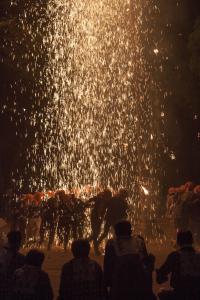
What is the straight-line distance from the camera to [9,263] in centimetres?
659

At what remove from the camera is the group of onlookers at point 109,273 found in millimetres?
6145

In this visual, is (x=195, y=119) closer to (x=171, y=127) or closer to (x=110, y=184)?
(x=171, y=127)

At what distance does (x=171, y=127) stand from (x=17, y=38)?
968cm

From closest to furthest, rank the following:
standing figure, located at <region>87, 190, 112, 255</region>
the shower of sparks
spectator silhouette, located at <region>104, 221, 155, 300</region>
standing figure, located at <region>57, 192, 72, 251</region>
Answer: spectator silhouette, located at <region>104, 221, 155, 300</region>, standing figure, located at <region>87, 190, 112, 255</region>, standing figure, located at <region>57, 192, 72, 251</region>, the shower of sparks

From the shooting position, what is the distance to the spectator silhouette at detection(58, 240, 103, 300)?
6180 millimetres

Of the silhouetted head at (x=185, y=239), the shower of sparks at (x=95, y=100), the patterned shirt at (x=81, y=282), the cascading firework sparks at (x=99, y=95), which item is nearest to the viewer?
the patterned shirt at (x=81, y=282)

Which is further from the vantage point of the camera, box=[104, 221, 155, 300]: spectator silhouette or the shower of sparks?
the shower of sparks

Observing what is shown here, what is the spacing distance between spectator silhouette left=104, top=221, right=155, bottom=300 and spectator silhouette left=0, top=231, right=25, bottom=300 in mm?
918

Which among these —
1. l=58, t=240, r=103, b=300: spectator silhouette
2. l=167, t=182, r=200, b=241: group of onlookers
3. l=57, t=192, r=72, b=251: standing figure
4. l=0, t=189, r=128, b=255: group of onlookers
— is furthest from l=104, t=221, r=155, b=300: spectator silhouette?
l=167, t=182, r=200, b=241: group of onlookers

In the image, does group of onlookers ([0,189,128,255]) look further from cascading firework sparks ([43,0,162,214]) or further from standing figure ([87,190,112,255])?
cascading firework sparks ([43,0,162,214])

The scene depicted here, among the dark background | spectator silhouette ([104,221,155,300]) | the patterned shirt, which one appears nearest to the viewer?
the patterned shirt

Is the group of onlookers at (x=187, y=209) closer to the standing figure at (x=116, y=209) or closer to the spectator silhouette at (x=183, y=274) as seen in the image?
the standing figure at (x=116, y=209)

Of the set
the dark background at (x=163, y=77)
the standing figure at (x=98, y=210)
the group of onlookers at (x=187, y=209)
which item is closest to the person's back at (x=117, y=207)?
the standing figure at (x=98, y=210)

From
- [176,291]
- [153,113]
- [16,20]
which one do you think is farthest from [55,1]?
[176,291]
